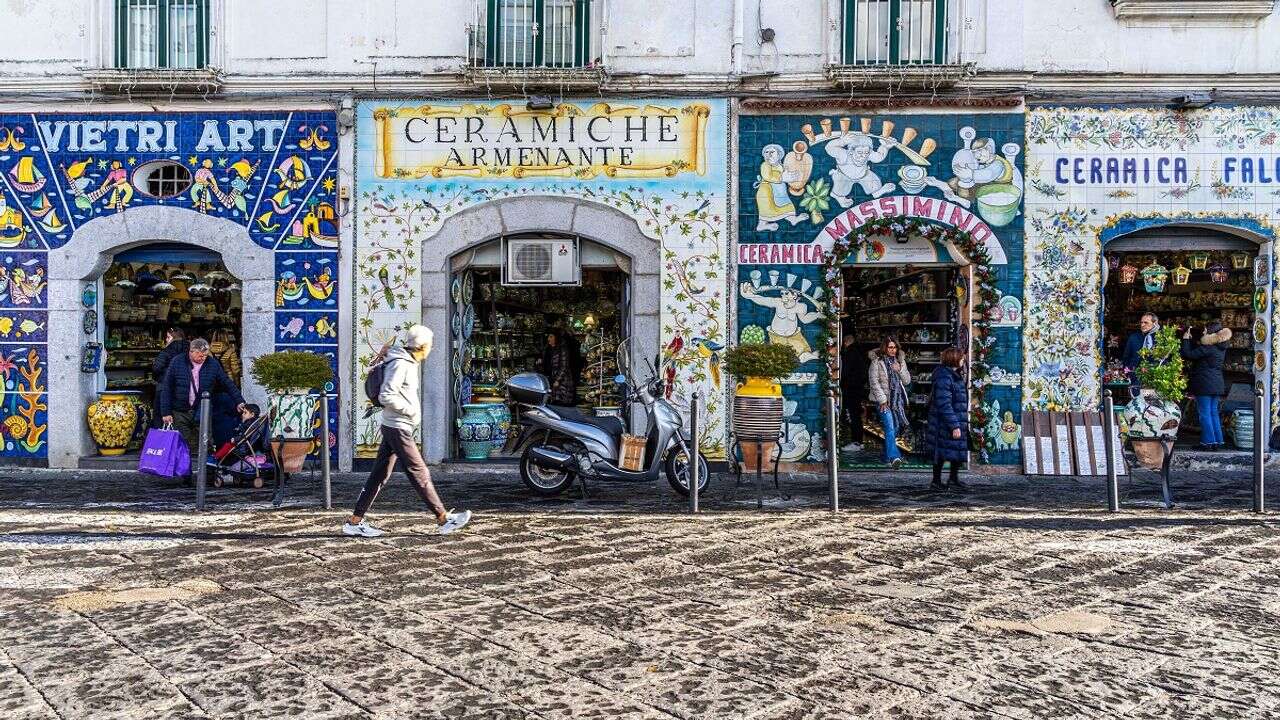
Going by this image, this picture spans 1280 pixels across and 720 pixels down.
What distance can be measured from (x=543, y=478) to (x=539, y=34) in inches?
206

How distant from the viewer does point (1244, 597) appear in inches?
244

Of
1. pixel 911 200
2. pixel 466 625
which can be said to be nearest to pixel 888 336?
pixel 911 200

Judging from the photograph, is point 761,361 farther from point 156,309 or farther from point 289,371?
point 156,309

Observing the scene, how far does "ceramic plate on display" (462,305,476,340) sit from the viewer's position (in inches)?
526

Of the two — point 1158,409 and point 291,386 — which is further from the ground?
point 291,386

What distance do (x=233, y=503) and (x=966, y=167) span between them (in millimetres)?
8369

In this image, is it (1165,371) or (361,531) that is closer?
(361,531)

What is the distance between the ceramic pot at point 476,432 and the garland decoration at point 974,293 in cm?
388

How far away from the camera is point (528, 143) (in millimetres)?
12688

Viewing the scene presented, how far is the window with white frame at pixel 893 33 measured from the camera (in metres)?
12.4

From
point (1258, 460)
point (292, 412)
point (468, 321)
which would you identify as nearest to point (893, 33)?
point (468, 321)

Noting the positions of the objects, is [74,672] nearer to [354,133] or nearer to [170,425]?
[170,425]

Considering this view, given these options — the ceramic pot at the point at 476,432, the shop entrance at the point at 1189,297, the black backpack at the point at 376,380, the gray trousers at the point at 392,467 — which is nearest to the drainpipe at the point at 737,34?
the shop entrance at the point at 1189,297

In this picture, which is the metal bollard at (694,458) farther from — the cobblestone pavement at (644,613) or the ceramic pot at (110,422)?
the ceramic pot at (110,422)
